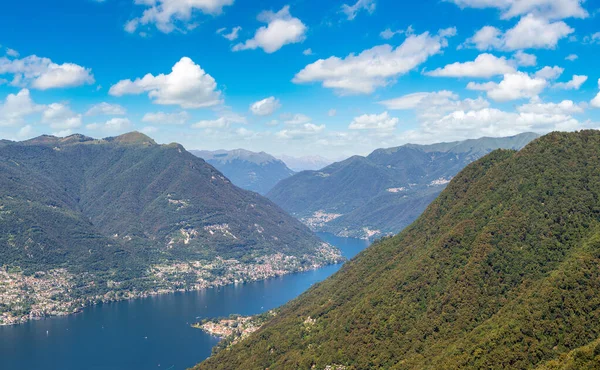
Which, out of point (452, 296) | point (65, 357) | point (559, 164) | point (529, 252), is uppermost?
point (559, 164)

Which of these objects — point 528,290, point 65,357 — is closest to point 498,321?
point 528,290

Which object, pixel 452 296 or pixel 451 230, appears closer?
pixel 452 296

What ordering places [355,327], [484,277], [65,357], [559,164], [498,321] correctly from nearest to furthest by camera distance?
[498,321]
[484,277]
[355,327]
[559,164]
[65,357]

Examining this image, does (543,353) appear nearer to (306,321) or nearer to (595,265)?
(595,265)

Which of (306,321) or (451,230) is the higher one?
(451,230)

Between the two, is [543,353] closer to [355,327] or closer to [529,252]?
[529,252]

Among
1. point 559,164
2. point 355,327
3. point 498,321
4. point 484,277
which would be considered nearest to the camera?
point 498,321
